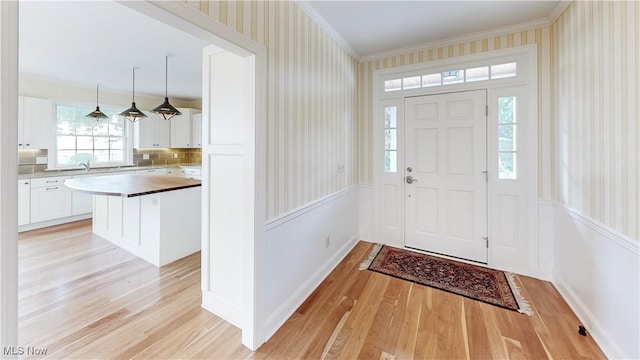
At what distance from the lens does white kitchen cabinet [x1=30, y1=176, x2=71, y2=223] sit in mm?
4324

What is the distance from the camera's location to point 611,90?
1.66 metres

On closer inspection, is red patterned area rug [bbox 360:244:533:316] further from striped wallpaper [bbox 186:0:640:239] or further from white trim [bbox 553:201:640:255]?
striped wallpaper [bbox 186:0:640:239]

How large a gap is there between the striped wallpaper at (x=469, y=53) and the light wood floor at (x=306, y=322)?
1398mm

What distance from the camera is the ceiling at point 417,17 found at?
2.30 meters

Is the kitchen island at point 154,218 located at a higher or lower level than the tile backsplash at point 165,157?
lower

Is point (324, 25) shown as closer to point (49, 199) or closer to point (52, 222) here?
point (49, 199)

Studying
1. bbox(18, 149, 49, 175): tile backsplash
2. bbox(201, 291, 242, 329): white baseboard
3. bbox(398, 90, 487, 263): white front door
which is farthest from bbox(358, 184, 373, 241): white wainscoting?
bbox(18, 149, 49, 175): tile backsplash

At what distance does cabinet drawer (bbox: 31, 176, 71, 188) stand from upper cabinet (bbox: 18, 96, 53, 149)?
1.88 ft

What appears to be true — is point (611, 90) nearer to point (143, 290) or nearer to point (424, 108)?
point (424, 108)

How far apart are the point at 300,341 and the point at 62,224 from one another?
210 inches

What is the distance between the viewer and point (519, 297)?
2.32 m

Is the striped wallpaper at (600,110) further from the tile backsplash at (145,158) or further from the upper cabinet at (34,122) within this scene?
the upper cabinet at (34,122)

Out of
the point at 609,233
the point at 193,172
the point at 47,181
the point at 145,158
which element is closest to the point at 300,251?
the point at 609,233

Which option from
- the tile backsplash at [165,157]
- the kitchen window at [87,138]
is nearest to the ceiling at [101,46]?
the kitchen window at [87,138]
